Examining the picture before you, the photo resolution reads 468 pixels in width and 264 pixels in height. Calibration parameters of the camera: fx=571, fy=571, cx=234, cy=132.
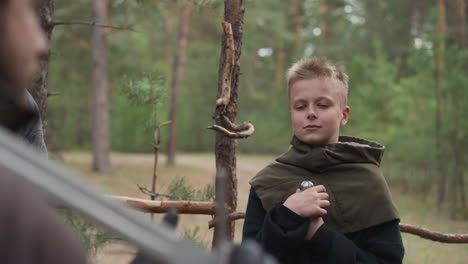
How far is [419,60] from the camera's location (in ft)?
37.3

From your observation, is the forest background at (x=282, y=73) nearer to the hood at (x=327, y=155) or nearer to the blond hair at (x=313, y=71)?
the blond hair at (x=313, y=71)

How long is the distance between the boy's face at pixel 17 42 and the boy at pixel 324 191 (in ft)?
3.96

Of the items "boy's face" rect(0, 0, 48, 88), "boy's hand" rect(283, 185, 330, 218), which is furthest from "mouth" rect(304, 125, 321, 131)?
"boy's face" rect(0, 0, 48, 88)

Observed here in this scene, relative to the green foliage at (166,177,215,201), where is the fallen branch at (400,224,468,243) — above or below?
below

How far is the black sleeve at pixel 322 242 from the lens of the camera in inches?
69.2

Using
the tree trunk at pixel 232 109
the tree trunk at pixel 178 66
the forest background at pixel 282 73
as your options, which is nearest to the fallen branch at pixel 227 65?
the tree trunk at pixel 232 109

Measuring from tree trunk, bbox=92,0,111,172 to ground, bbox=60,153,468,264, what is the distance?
0.53m

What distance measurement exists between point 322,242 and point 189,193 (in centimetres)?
156

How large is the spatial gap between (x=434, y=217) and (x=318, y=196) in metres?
8.26

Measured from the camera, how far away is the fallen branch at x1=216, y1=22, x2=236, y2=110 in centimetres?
284

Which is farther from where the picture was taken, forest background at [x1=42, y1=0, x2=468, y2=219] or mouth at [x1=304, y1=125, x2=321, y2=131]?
forest background at [x1=42, y1=0, x2=468, y2=219]

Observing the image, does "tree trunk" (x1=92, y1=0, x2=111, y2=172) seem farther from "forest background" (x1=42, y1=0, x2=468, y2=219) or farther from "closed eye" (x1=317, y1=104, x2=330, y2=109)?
"closed eye" (x1=317, y1=104, x2=330, y2=109)

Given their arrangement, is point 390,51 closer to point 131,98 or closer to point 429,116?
point 429,116

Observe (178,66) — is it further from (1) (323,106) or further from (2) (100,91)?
(1) (323,106)
